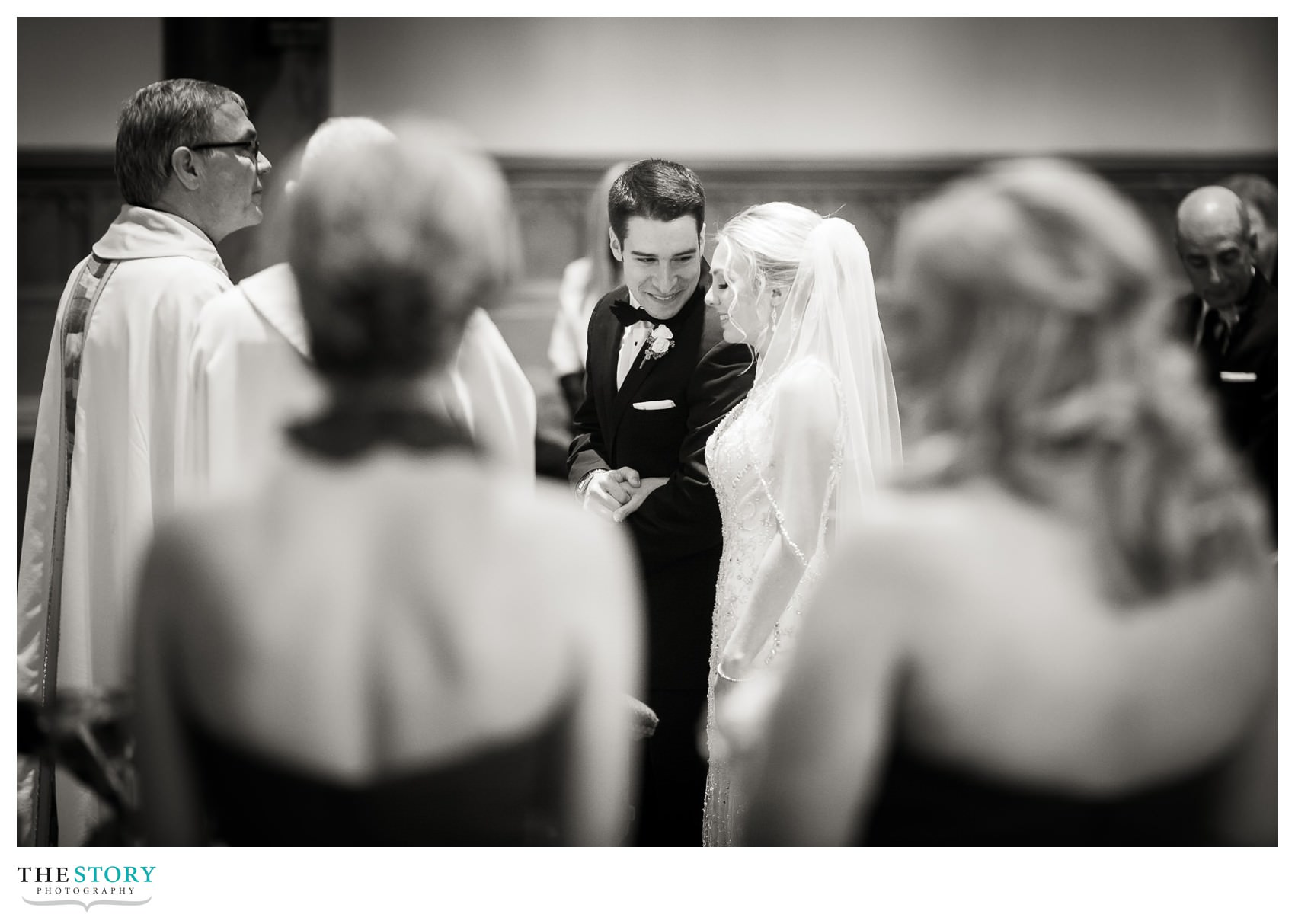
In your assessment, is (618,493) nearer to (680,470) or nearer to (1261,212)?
(680,470)

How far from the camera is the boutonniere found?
3312 mm

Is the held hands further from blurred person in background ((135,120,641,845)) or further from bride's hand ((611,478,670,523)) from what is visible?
blurred person in background ((135,120,641,845))

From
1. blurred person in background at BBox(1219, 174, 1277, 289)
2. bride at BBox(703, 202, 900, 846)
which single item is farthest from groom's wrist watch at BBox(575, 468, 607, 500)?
blurred person in background at BBox(1219, 174, 1277, 289)

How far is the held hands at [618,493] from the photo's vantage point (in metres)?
3.25

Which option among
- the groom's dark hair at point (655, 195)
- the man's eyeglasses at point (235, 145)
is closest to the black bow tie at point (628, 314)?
the groom's dark hair at point (655, 195)

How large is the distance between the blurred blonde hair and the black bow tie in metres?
1.30

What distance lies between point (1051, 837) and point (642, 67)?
2.22 metres

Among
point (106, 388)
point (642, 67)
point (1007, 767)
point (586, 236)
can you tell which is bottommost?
point (1007, 767)

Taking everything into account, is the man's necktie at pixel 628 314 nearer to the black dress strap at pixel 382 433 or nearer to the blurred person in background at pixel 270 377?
the blurred person in background at pixel 270 377

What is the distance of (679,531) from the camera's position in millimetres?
3238

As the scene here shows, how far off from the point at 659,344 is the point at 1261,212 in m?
1.48

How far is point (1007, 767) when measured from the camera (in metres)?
1.87

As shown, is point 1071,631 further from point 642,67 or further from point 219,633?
point 642,67
